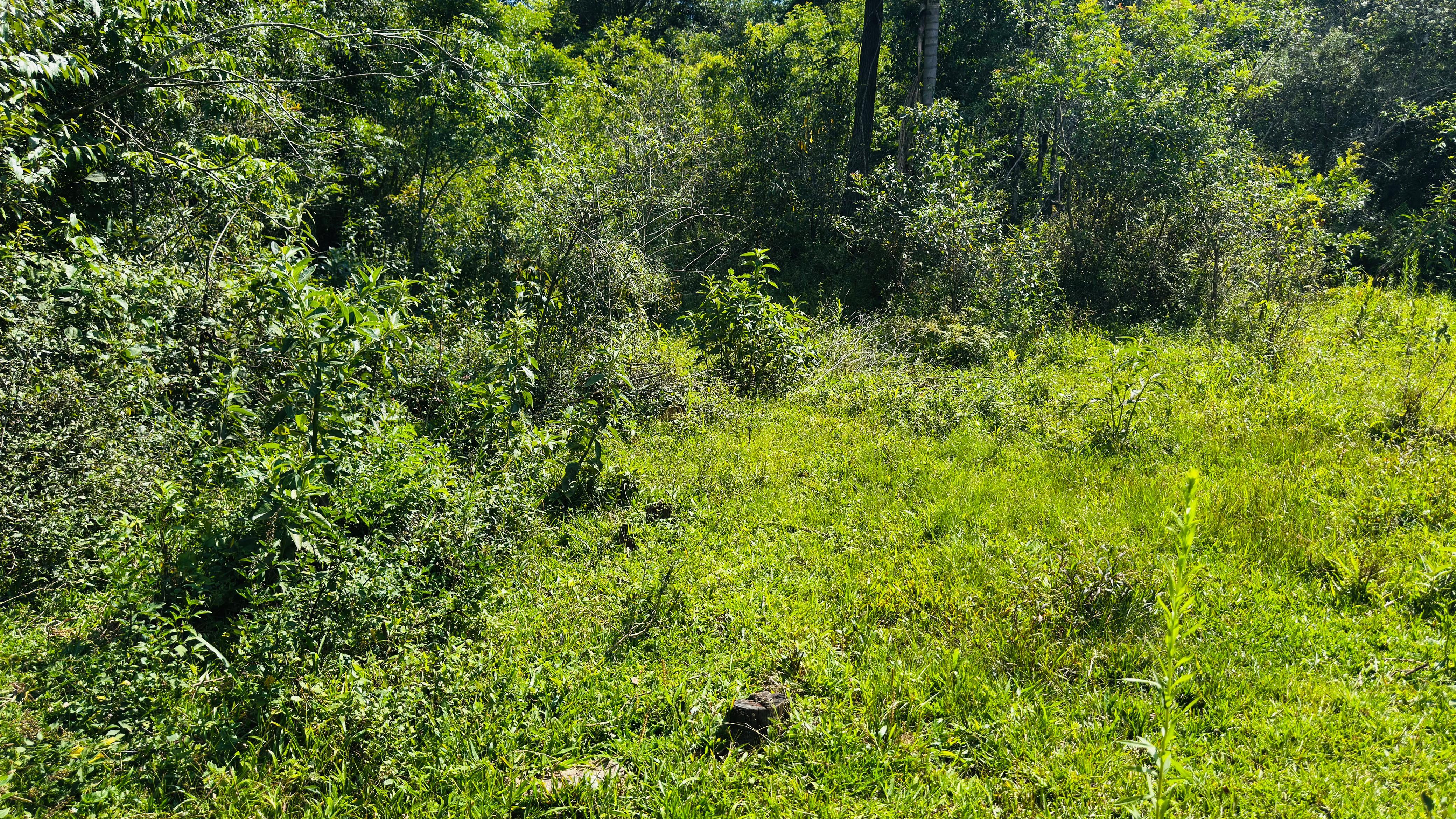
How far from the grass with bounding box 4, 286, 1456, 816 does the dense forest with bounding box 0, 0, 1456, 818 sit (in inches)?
0.9

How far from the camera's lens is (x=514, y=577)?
398 centimetres

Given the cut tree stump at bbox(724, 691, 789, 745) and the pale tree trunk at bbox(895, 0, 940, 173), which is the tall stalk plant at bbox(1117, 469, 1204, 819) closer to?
the cut tree stump at bbox(724, 691, 789, 745)

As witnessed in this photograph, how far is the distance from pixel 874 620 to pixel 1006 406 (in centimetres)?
303

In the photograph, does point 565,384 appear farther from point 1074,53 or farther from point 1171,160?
point 1074,53

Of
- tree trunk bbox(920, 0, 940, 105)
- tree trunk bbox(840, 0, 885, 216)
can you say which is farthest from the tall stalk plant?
tree trunk bbox(920, 0, 940, 105)

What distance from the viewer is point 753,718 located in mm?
2982

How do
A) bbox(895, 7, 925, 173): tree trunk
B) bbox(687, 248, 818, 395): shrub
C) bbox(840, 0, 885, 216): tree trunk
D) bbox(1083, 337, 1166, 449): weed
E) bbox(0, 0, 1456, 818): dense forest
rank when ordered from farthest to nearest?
bbox(840, 0, 885, 216): tree trunk → bbox(895, 7, 925, 173): tree trunk → bbox(687, 248, 818, 395): shrub → bbox(1083, 337, 1166, 449): weed → bbox(0, 0, 1456, 818): dense forest

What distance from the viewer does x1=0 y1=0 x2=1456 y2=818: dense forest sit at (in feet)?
9.00

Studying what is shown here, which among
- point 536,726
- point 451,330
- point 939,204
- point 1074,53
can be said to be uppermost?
point 1074,53

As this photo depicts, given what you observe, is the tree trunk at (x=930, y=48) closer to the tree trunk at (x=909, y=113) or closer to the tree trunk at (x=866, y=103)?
the tree trunk at (x=909, y=113)

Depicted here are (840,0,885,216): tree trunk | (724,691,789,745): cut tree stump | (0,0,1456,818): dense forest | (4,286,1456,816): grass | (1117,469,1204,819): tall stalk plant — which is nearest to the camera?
(1117,469,1204,819): tall stalk plant

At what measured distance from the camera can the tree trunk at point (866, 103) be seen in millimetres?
11586

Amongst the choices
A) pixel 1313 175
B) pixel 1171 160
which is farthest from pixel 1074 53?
pixel 1313 175

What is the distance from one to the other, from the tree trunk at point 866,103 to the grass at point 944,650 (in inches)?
293
